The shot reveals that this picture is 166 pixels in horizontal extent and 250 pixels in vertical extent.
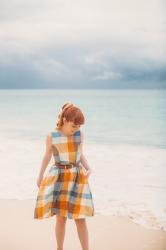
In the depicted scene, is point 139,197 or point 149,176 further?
point 149,176

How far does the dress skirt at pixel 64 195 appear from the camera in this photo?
1.97 meters

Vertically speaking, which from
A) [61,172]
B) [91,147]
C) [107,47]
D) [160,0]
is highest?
[107,47]

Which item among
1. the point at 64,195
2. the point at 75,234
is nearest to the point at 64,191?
the point at 64,195

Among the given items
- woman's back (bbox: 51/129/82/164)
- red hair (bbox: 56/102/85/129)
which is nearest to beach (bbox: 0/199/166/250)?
woman's back (bbox: 51/129/82/164)

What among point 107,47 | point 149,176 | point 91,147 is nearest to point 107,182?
point 149,176

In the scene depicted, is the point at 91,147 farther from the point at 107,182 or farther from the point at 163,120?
the point at 163,120

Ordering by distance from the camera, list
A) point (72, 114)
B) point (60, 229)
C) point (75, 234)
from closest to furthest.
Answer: point (72, 114) < point (60, 229) < point (75, 234)

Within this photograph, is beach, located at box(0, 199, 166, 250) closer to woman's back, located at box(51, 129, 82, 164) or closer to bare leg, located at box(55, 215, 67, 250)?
bare leg, located at box(55, 215, 67, 250)

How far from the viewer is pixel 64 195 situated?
77.9 inches

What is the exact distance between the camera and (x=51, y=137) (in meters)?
2.01

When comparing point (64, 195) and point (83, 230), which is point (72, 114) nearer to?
point (64, 195)

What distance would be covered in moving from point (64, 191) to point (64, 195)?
0.02 m

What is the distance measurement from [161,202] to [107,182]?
3.03 feet

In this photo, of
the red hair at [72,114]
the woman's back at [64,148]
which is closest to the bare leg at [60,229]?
the woman's back at [64,148]
